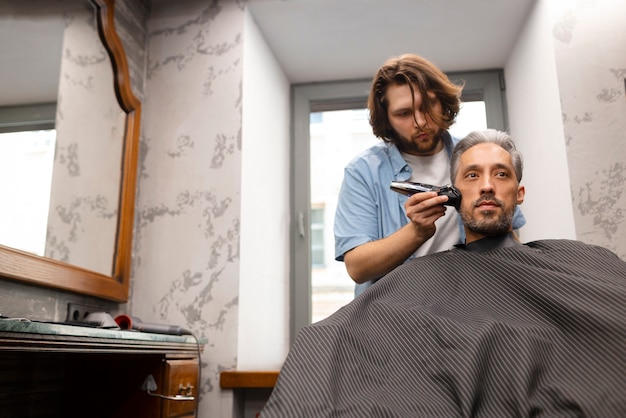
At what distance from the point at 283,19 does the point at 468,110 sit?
4.06 ft

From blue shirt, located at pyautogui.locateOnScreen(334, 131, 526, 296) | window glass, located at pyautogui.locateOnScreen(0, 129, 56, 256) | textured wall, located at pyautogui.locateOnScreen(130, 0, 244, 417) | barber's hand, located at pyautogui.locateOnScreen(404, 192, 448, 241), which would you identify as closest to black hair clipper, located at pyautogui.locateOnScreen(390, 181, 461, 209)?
barber's hand, located at pyautogui.locateOnScreen(404, 192, 448, 241)

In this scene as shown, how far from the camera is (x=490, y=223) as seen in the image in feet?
5.69

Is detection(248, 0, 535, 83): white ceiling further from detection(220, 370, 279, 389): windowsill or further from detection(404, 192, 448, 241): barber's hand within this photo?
detection(220, 370, 279, 389): windowsill

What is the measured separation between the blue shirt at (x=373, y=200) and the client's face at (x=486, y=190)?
20 centimetres

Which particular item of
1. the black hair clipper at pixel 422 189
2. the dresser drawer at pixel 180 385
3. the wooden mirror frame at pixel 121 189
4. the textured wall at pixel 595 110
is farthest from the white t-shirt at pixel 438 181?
the wooden mirror frame at pixel 121 189

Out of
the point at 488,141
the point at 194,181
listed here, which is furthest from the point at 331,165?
the point at 488,141

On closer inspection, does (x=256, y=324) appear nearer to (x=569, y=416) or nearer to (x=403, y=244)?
(x=403, y=244)

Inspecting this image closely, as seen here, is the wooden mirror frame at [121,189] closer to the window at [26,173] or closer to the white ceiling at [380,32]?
the window at [26,173]

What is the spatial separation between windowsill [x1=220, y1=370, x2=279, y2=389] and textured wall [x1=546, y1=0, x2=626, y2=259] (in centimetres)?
130

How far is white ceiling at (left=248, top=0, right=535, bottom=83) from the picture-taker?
2.78m

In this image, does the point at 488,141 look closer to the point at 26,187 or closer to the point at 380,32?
the point at 380,32

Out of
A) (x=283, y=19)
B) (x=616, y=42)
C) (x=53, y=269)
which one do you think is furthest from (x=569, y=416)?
(x=283, y=19)

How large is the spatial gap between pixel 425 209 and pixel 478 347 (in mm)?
549

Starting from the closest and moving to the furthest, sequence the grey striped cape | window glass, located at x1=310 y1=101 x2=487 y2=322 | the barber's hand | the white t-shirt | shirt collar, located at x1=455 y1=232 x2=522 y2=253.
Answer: the grey striped cape
the barber's hand
shirt collar, located at x1=455 y1=232 x2=522 y2=253
the white t-shirt
window glass, located at x1=310 y1=101 x2=487 y2=322
